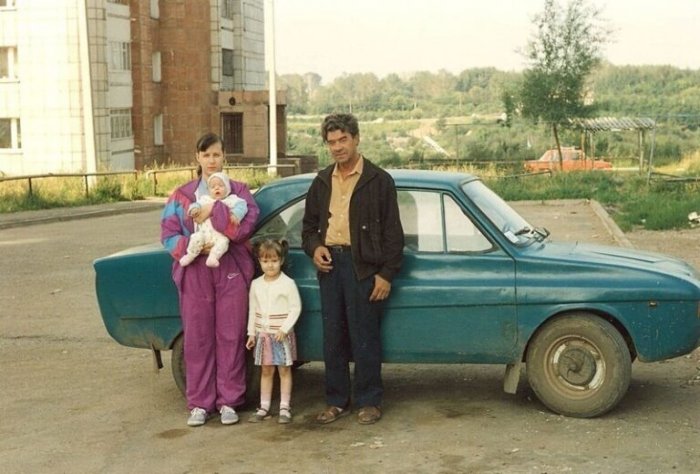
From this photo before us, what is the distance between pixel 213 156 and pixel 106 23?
176 ft

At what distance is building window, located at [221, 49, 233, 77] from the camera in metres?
79.7

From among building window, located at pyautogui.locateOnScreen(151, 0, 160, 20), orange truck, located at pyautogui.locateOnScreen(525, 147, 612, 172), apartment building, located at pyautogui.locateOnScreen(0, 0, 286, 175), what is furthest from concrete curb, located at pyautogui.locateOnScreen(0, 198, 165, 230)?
building window, located at pyautogui.locateOnScreen(151, 0, 160, 20)

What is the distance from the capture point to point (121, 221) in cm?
2897

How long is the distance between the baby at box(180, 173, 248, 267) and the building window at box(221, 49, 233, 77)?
7195 cm

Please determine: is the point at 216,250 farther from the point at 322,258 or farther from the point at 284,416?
the point at 284,416

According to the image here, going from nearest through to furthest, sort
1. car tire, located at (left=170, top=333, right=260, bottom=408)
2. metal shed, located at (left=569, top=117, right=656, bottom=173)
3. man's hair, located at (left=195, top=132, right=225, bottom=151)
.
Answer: man's hair, located at (left=195, top=132, right=225, bottom=151)
car tire, located at (left=170, top=333, right=260, bottom=408)
metal shed, located at (left=569, top=117, right=656, bottom=173)

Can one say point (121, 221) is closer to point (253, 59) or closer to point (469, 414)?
point (469, 414)

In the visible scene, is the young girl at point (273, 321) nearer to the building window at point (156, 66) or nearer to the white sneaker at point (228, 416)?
the white sneaker at point (228, 416)

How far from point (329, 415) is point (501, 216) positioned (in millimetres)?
1812

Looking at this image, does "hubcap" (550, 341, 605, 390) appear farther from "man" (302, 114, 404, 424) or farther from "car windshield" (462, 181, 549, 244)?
"man" (302, 114, 404, 424)

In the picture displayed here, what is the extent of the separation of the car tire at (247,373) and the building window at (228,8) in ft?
234

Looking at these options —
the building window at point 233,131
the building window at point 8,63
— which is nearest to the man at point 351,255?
the building window at point 8,63

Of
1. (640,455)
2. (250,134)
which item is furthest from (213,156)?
(250,134)

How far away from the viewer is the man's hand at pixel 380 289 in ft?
27.1
